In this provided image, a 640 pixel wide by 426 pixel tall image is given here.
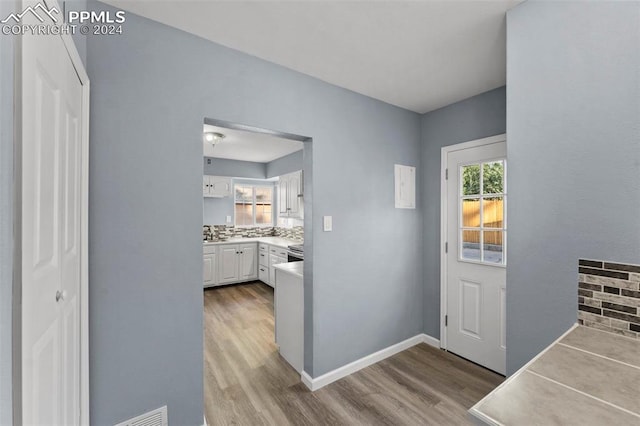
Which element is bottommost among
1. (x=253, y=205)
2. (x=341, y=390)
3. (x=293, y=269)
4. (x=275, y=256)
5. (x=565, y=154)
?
(x=341, y=390)

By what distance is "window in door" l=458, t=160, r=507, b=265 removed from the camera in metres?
2.42

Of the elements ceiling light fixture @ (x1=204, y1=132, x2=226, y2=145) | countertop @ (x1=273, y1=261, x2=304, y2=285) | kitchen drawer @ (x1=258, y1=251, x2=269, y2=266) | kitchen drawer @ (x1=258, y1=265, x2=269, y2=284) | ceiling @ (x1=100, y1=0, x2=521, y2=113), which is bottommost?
kitchen drawer @ (x1=258, y1=265, x2=269, y2=284)

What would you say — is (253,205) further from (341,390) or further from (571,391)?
(571,391)

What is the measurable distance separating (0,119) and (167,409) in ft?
5.54

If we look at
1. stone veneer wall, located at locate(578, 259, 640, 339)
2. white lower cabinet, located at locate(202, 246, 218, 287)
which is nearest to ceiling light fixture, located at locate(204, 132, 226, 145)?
white lower cabinet, located at locate(202, 246, 218, 287)

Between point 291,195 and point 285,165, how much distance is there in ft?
2.41

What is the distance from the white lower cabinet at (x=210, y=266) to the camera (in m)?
4.81

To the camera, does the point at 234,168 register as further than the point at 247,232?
No

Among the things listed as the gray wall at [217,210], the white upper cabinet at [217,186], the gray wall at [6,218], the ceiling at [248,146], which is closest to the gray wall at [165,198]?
the gray wall at [6,218]

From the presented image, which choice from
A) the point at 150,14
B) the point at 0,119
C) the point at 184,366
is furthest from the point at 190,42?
the point at 184,366

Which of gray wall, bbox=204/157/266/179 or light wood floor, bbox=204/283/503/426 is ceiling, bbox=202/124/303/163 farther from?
light wood floor, bbox=204/283/503/426

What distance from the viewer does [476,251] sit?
258 centimetres

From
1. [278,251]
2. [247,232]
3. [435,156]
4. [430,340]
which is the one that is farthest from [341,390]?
[247,232]

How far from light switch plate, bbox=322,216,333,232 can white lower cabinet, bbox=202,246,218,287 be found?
3.31 meters
